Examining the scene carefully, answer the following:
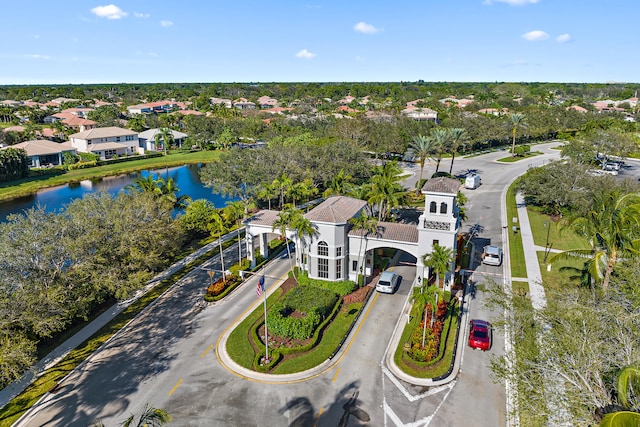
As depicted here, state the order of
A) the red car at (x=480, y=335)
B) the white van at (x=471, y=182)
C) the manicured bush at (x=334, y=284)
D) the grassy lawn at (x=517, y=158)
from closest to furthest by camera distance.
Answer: the red car at (x=480, y=335) < the manicured bush at (x=334, y=284) < the white van at (x=471, y=182) < the grassy lawn at (x=517, y=158)

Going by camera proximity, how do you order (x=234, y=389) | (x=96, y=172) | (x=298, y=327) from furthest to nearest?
(x=96, y=172)
(x=298, y=327)
(x=234, y=389)

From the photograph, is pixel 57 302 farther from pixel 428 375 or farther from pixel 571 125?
pixel 571 125

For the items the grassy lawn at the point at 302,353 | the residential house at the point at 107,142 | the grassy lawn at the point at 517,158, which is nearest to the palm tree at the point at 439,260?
the grassy lawn at the point at 302,353

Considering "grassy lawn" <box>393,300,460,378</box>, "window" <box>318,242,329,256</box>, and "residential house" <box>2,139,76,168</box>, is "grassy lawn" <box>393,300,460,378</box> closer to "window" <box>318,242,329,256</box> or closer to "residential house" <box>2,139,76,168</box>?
"window" <box>318,242,329,256</box>

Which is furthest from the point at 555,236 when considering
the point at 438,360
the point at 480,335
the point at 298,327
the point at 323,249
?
the point at 298,327

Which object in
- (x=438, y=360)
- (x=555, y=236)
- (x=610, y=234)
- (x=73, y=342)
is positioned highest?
(x=610, y=234)

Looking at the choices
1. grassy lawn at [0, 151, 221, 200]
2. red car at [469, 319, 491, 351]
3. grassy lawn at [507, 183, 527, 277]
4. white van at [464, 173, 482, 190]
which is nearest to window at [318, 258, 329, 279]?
red car at [469, 319, 491, 351]

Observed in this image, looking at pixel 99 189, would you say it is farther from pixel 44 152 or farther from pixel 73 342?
pixel 73 342

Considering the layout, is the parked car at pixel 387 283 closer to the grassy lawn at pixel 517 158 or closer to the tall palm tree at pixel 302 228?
the tall palm tree at pixel 302 228
